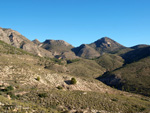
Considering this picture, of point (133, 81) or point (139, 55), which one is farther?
point (139, 55)

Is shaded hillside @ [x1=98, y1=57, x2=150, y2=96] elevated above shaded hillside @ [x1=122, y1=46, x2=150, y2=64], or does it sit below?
below

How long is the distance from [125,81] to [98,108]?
44.6 meters

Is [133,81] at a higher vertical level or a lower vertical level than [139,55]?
lower

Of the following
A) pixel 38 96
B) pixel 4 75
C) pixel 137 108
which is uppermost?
pixel 4 75

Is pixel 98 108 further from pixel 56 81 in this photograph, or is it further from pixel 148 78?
pixel 148 78

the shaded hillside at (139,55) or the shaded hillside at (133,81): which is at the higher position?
the shaded hillside at (139,55)

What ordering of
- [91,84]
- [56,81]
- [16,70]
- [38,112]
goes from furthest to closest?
[91,84]
[56,81]
[16,70]
[38,112]

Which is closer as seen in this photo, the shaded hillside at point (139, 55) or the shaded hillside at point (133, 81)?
the shaded hillside at point (133, 81)

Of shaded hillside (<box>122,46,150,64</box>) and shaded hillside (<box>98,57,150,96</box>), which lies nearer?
shaded hillside (<box>98,57,150,96</box>)

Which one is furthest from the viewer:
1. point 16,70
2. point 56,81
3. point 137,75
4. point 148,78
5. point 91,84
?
point 137,75

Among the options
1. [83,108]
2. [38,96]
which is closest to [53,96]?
[38,96]

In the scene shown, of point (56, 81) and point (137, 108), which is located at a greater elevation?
point (56, 81)

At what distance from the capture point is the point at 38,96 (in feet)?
92.2

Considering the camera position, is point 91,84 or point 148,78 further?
point 148,78
